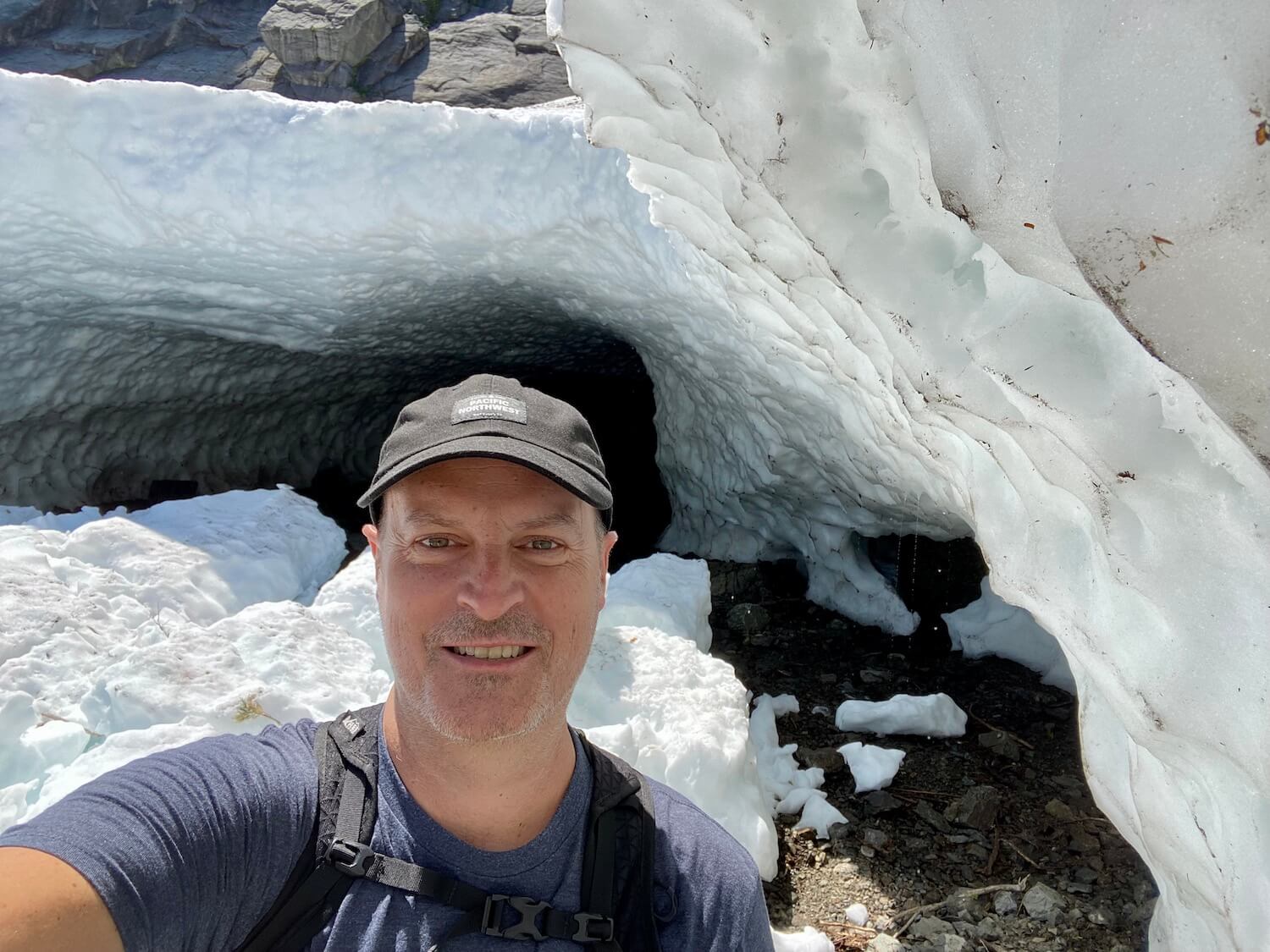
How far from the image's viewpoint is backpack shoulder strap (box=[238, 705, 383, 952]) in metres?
0.97

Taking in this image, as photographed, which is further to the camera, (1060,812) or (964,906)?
(1060,812)

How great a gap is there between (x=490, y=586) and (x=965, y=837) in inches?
71.1

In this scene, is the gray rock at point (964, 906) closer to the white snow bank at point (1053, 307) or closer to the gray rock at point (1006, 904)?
the gray rock at point (1006, 904)

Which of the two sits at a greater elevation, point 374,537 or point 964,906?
point 374,537

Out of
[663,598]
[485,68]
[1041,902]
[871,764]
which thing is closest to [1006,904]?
[1041,902]

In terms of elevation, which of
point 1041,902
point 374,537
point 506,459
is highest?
point 506,459

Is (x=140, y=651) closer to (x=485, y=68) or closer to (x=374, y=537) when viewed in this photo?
(x=374, y=537)

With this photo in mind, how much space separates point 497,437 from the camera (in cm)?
117

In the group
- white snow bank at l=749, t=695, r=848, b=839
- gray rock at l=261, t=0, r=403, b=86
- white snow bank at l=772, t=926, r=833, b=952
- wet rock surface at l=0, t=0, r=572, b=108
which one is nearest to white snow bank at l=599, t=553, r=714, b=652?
white snow bank at l=749, t=695, r=848, b=839

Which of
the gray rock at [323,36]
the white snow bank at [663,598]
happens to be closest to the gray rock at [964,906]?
the white snow bank at [663,598]

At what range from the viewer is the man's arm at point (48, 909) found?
81 cm

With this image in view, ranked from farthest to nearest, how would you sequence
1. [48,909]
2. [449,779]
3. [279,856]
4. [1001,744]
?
[1001,744] < [449,779] < [279,856] < [48,909]

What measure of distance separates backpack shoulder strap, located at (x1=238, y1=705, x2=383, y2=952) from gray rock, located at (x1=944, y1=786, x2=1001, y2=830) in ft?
5.95

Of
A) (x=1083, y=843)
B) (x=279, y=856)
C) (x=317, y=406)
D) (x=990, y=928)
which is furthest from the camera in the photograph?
(x=317, y=406)
